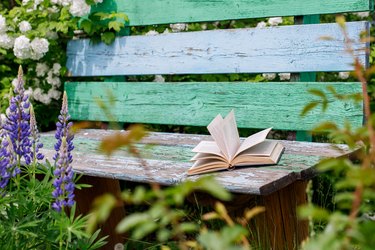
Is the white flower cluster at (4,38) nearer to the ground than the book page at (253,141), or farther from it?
farther from it

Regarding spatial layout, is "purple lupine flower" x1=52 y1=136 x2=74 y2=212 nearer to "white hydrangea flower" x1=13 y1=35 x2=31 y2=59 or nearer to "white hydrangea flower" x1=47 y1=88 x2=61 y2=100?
"white hydrangea flower" x1=13 y1=35 x2=31 y2=59

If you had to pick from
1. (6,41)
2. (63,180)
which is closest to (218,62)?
(6,41)

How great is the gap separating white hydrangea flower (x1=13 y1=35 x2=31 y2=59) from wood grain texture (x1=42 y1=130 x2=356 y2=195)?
746mm

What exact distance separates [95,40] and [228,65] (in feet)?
3.16

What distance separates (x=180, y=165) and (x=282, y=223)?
44 cm

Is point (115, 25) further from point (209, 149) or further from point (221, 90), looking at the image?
point (209, 149)

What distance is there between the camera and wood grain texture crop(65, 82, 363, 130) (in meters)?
3.01

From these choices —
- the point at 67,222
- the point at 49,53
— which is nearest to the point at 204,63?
the point at 49,53

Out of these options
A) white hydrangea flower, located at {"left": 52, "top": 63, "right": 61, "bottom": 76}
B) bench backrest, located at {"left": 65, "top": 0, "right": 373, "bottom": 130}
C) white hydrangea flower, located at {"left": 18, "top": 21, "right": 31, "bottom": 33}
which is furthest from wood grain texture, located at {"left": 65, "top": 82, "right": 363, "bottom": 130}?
white hydrangea flower, located at {"left": 18, "top": 21, "right": 31, "bottom": 33}

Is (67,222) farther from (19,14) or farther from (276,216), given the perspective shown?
(19,14)

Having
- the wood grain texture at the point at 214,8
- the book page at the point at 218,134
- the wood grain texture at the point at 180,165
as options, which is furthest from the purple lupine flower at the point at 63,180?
the wood grain texture at the point at 214,8

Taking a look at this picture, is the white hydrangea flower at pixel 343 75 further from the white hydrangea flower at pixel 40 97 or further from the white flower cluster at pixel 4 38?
the white flower cluster at pixel 4 38

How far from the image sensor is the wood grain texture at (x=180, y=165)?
2.18 meters

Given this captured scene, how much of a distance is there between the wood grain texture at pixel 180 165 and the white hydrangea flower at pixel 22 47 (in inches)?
29.4
